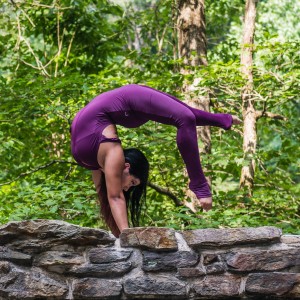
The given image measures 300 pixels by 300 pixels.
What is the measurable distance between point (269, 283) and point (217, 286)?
0.26 metres

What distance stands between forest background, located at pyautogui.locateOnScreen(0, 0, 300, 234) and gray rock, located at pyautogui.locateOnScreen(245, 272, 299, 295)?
4.54ft

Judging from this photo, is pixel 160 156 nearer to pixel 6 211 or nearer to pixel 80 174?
pixel 80 174

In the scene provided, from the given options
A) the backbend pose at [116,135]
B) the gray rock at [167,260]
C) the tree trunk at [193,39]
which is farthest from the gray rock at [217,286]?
the tree trunk at [193,39]

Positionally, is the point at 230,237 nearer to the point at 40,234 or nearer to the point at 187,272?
the point at 187,272

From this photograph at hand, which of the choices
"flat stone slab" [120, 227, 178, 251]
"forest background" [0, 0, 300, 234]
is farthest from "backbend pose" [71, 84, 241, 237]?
"forest background" [0, 0, 300, 234]

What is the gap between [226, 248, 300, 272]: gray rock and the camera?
375 cm

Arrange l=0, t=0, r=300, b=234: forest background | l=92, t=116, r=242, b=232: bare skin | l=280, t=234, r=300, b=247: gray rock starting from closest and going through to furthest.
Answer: l=280, t=234, r=300, b=247: gray rock, l=92, t=116, r=242, b=232: bare skin, l=0, t=0, r=300, b=234: forest background

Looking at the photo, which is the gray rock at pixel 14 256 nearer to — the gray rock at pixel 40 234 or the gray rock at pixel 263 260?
the gray rock at pixel 40 234

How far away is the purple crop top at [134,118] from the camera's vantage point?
4.05 metres

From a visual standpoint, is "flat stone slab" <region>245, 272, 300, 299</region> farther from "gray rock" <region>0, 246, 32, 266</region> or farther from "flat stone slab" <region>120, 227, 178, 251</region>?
"gray rock" <region>0, 246, 32, 266</region>

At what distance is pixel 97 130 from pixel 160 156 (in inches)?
132

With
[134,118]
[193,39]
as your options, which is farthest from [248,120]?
[134,118]

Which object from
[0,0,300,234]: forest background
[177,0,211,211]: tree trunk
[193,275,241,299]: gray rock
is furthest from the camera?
[177,0,211,211]: tree trunk

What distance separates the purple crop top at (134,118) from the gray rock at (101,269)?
0.67 m
